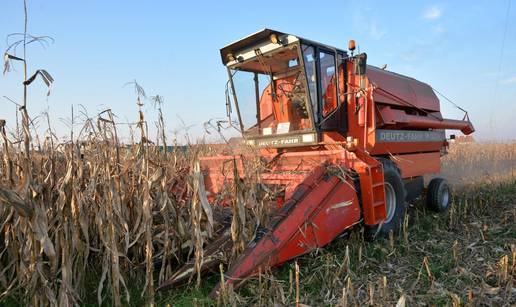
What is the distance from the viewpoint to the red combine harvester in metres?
2.88

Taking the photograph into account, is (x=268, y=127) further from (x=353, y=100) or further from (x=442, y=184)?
(x=442, y=184)

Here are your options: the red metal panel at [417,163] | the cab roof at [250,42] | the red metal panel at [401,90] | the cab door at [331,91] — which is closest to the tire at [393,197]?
the red metal panel at [417,163]

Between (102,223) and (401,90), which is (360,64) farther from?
(102,223)

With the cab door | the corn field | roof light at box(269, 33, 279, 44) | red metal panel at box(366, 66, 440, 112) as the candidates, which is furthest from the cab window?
the corn field

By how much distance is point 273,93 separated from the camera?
4.79 meters

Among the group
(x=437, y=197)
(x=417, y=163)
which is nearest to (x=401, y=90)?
(x=417, y=163)

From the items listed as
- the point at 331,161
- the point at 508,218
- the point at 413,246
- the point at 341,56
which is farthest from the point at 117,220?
the point at 508,218

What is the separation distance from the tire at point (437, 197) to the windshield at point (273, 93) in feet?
7.09

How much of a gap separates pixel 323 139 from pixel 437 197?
6.82 feet

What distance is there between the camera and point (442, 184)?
17.4ft

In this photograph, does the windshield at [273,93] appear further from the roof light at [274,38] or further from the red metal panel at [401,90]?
the red metal panel at [401,90]

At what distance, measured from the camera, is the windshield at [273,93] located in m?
4.44

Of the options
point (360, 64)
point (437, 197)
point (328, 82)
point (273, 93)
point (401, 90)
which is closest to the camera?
point (360, 64)

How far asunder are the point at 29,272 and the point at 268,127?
3253 millimetres
